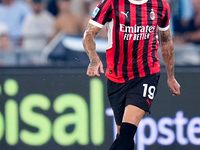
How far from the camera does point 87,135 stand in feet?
15.8

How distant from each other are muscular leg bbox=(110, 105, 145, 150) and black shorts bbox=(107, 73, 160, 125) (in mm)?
70

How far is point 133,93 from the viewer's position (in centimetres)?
356

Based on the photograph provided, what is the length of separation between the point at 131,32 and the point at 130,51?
20 cm

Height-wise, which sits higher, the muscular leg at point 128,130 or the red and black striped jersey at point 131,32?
the red and black striped jersey at point 131,32

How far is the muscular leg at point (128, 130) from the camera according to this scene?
3246mm

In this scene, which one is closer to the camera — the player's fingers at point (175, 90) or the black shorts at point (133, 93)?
the black shorts at point (133, 93)

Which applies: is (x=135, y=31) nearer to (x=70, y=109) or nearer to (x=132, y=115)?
(x=132, y=115)

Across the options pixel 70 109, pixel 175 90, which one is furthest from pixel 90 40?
pixel 70 109

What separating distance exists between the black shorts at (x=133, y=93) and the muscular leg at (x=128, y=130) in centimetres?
7

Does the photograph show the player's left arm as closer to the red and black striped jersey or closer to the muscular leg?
the red and black striped jersey

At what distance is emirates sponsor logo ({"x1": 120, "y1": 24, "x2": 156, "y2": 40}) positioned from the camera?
3516 mm

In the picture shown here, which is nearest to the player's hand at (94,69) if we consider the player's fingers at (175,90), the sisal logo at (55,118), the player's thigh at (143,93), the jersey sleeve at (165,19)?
the player's thigh at (143,93)

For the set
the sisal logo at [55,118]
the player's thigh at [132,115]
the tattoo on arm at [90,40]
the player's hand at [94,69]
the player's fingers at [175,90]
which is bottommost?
the sisal logo at [55,118]

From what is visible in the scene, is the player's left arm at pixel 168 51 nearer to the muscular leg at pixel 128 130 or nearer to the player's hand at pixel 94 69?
the muscular leg at pixel 128 130
